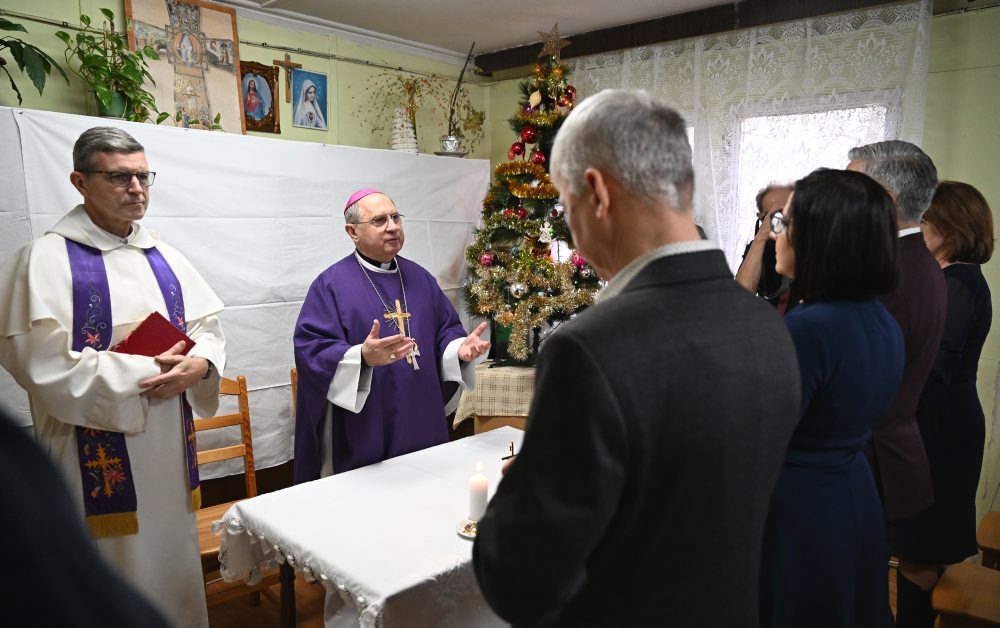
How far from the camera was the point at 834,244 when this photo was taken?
148cm

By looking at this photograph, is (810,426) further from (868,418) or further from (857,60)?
(857,60)

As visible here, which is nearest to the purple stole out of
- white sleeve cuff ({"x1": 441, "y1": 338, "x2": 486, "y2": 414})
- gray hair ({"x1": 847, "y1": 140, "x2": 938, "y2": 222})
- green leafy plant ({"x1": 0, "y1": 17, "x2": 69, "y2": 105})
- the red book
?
the red book

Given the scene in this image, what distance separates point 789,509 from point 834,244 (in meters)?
0.58

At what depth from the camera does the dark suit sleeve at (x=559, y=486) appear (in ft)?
2.86

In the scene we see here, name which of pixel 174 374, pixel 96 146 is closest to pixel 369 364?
pixel 174 374

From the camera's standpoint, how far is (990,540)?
2695 millimetres

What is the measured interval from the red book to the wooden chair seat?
8.88 feet

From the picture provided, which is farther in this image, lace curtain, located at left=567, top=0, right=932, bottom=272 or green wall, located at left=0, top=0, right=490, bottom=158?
lace curtain, located at left=567, top=0, right=932, bottom=272

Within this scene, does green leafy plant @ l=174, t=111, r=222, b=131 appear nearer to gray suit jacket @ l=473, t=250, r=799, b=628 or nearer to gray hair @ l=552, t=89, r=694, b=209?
gray hair @ l=552, t=89, r=694, b=209

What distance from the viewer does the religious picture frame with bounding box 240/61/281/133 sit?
14.2 ft

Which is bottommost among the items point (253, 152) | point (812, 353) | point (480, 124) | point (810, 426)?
point (810, 426)

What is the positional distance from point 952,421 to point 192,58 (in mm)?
4149

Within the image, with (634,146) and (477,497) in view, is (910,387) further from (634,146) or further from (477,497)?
(634,146)

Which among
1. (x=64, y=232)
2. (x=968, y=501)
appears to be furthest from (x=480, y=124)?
(x=968, y=501)
